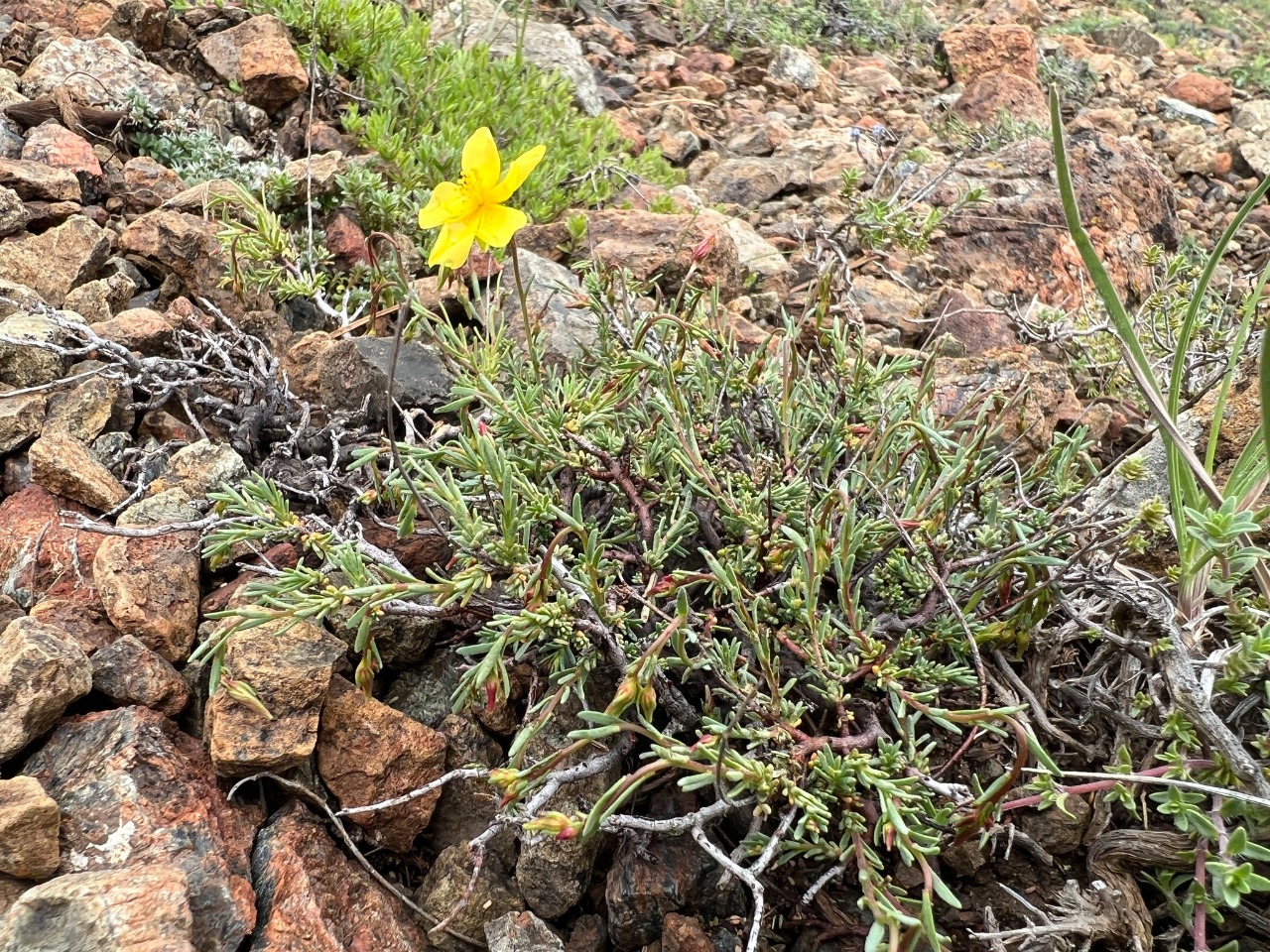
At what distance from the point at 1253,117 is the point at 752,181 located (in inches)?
171

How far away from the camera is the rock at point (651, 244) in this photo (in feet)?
10.9

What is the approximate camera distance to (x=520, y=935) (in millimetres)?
1733

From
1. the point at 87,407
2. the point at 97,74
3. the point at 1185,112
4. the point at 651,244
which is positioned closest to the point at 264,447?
the point at 87,407

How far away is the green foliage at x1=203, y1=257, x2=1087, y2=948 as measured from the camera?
1632 mm

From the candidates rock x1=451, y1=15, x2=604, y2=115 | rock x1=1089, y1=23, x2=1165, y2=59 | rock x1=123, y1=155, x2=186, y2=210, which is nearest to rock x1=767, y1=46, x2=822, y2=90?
rock x1=451, y1=15, x2=604, y2=115

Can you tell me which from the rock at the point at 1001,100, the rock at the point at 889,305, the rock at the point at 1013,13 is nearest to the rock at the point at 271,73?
the rock at the point at 889,305

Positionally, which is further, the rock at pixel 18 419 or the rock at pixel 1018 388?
the rock at pixel 1018 388

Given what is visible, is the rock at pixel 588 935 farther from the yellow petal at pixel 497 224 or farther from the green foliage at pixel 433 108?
the green foliage at pixel 433 108

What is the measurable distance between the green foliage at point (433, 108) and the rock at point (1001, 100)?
2678 millimetres

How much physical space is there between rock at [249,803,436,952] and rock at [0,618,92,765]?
0.46 meters

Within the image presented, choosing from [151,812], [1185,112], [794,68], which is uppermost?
[1185,112]

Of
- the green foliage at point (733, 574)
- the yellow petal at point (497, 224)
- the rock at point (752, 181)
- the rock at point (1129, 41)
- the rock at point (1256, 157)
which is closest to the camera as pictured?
the green foliage at point (733, 574)

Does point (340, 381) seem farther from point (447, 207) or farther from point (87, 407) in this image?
point (447, 207)

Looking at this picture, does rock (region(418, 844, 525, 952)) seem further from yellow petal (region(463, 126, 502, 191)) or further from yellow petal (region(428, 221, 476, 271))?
yellow petal (region(463, 126, 502, 191))
